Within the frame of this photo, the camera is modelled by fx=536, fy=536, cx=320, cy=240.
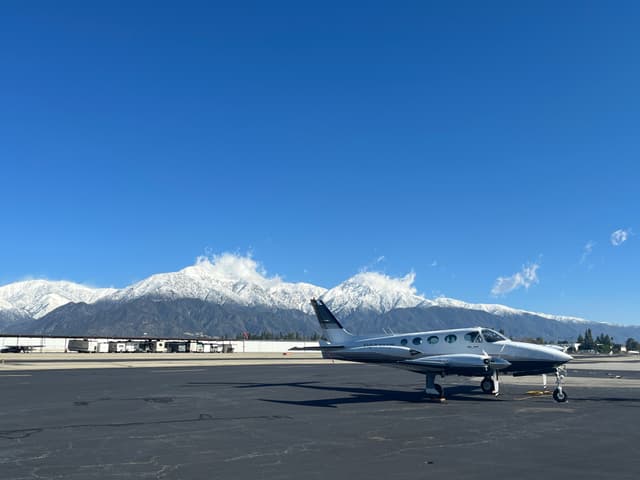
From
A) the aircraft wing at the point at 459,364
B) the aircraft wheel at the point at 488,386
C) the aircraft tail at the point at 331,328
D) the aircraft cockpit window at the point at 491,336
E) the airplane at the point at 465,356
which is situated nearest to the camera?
the aircraft wing at the point at 459,364

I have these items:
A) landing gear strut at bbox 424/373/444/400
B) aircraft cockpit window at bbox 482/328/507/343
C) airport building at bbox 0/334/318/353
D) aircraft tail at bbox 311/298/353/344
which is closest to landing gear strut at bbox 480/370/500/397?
aircraft cockpit window at bbox 482/328/507/343

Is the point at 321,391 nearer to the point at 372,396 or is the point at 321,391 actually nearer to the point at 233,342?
the point at 372,396

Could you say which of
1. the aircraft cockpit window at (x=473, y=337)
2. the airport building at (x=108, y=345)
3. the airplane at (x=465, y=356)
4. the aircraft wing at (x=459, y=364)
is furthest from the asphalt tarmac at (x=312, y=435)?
the airport building at (x=108, y=345)

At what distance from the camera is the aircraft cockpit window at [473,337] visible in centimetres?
2730

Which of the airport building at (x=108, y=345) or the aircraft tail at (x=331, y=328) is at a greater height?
the aircraft tail at (x=331, y=328)

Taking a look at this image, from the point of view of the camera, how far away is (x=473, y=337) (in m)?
27.4

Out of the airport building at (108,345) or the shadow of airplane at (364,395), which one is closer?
the shadow of airplane at (364,395)

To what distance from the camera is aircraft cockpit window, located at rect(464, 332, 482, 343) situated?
27.3m

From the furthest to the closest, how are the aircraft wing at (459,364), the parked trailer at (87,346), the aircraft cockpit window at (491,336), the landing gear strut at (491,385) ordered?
the parked trailer at (87,346)
the landing gear strut at (491,385)
the aircraft cockpit window at (491,336)
the aircraft wing at (459,364)

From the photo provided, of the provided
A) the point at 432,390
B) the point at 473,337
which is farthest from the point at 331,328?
the point at 473,337

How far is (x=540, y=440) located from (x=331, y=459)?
6609mm

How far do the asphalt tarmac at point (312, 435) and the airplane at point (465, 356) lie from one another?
1.34m

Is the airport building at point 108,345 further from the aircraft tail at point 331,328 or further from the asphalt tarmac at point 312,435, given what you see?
the asphalt tarmac at point 312,435

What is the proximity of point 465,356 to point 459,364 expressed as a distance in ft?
2.05
